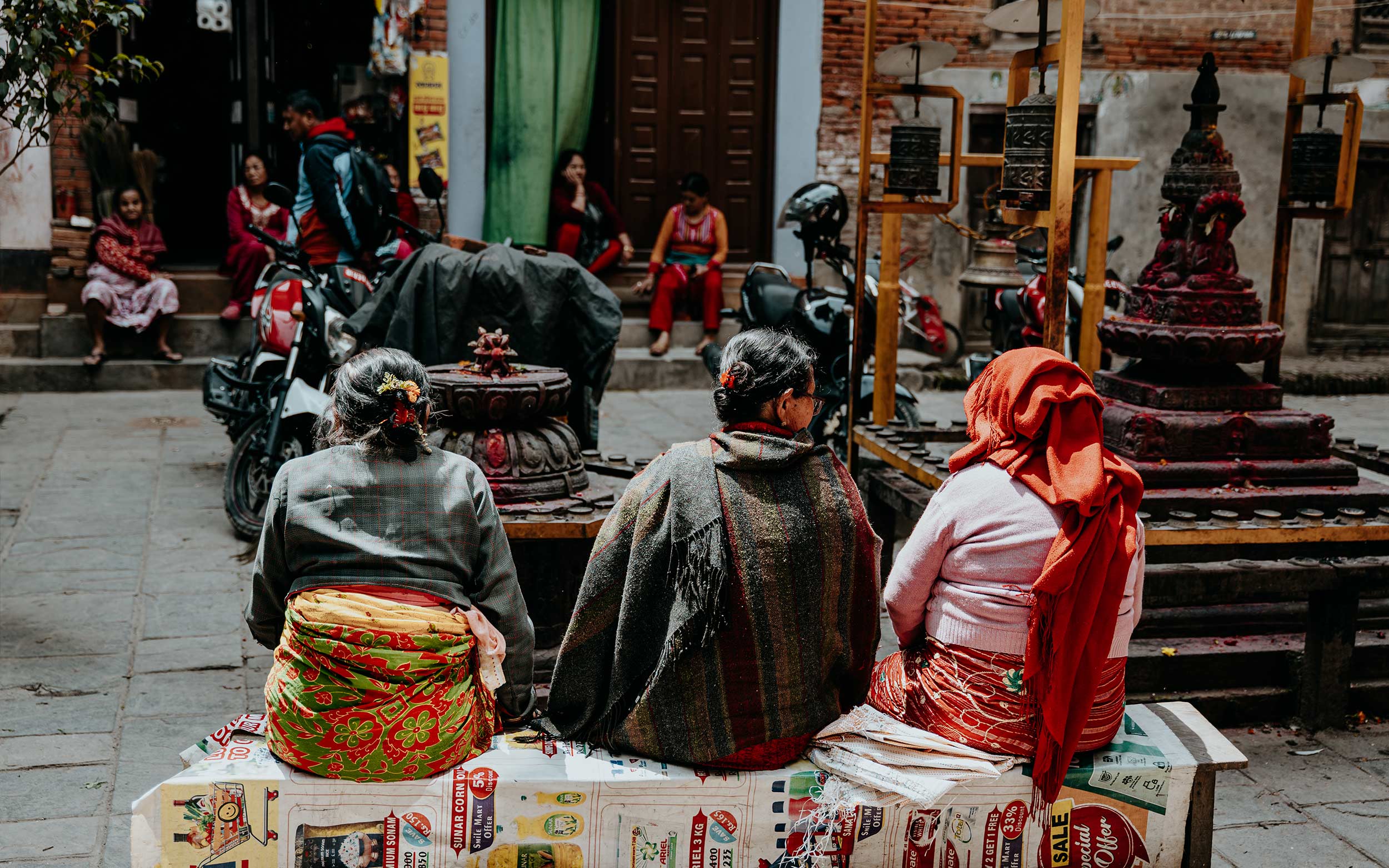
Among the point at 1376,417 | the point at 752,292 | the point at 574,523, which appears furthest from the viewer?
the point at 1376,417

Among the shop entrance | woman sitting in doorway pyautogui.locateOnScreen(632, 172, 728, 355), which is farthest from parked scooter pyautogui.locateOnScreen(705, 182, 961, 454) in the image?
the shop entrance

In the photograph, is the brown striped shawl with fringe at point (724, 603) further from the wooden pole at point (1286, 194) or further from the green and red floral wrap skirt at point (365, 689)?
the wooden pole at point (1286, 194)

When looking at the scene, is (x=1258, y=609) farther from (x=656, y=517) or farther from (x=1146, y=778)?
(x=656, y=517)

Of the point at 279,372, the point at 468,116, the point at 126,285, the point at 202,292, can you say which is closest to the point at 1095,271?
the point at 279,372

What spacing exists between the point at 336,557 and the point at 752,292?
4862 mm

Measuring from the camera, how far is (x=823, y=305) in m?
7.31

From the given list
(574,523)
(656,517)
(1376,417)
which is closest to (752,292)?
(574,523)

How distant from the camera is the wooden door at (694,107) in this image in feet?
38.9

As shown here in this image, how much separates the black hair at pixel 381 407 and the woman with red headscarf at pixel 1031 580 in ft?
3.98

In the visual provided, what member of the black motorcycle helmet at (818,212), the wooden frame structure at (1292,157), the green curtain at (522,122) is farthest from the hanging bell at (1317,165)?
the green curtain at (522,122)

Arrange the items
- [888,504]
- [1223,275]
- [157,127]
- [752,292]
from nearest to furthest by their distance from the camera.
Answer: [1223,275], [888,504], [752,292], [157,127]

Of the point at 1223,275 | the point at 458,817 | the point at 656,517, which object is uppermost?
the point at 1223,275

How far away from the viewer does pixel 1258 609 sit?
4930 millimetres

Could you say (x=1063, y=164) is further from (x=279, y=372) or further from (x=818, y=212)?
(x=279, y=372)
